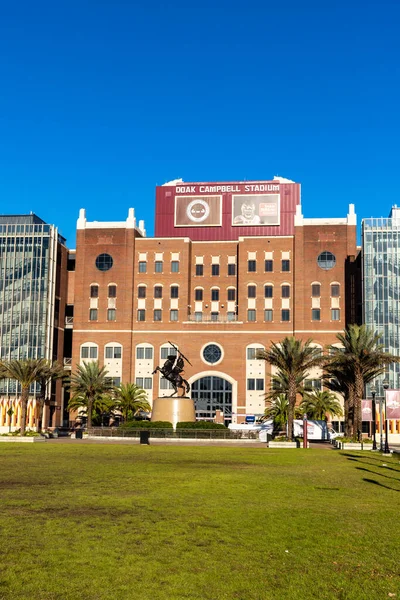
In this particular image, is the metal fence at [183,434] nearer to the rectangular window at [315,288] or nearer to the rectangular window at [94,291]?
the rectangular window at [315,288]

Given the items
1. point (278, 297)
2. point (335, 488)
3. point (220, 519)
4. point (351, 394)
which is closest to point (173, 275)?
point (278, 297)

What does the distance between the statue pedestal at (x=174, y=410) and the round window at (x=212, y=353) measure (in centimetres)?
3471

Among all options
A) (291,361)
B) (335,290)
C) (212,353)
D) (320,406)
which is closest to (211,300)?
(212,353)

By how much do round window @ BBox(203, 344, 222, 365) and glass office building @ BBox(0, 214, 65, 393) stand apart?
24119 mm

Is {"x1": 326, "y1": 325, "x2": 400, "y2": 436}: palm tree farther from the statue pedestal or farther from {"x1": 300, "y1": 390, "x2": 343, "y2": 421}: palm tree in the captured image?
{"x1": 300, "y1": 390, "x2": 343, "y2": 421}: palm tree

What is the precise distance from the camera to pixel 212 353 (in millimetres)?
108438

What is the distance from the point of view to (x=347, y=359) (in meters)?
62.5

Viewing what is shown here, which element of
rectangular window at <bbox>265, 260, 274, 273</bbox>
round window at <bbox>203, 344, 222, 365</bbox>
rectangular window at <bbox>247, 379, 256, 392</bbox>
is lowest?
rectangular window at <bbox>247, 379, 256, 392</bbox>

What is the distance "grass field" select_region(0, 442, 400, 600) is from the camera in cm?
1110

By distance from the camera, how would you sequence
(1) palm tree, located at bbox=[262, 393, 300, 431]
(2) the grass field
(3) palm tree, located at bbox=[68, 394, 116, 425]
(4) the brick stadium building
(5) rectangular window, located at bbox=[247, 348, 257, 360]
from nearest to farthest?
(2) the grass field
(1) palm tree, located at bbox=[262, 393, 300, 431]
(3) palm tree, located at bbox=[68, 394, 116, 425]
(5) rectangular window, located at bbox=[247, 348, 257, 360]
(4) the brick stadium building

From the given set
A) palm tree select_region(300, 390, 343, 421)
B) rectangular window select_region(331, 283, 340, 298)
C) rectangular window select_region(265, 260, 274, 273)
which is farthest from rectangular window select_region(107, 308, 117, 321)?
rectangular window select_region(331, 283, 340, 298)

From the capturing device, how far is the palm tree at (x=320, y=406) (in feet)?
309

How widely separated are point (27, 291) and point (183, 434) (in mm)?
54331

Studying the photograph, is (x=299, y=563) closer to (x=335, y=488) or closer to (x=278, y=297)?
(x=335, y=488)
